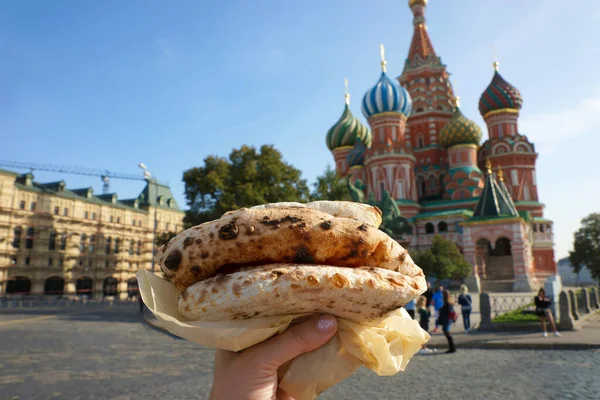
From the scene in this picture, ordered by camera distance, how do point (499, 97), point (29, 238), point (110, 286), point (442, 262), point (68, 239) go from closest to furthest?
point (442, 262) → point (499, 97) → point (29, 238) → point (68, 239) → point (110, 286)

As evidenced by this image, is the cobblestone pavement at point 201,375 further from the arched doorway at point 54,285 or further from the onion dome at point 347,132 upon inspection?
the onion dome at point 347,132

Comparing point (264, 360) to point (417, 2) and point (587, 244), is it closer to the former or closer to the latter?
point (417, 2)

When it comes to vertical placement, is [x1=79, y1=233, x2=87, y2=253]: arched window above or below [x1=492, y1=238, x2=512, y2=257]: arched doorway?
above

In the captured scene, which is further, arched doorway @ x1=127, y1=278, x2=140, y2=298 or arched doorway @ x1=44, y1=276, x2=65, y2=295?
arched doorway @ x1=127, y1=278, x2=140, y2=298

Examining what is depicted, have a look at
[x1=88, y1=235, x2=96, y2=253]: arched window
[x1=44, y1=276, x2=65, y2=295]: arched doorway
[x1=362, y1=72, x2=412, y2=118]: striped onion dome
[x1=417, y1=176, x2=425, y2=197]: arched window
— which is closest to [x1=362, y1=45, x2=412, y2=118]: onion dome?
[x1=362, y1=72, x2=412, y2=118]: striped onion dome

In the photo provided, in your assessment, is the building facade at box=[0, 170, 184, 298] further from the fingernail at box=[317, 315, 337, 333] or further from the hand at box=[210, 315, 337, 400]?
the fingernail at box=[317, 315, 337, 333]

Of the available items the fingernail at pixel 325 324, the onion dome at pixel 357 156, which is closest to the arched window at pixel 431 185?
the onion dome at pixel 357 156

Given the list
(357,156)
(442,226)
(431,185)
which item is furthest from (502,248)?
(357,156)

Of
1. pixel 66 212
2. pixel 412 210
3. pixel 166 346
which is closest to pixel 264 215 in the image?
pixel 166 346
